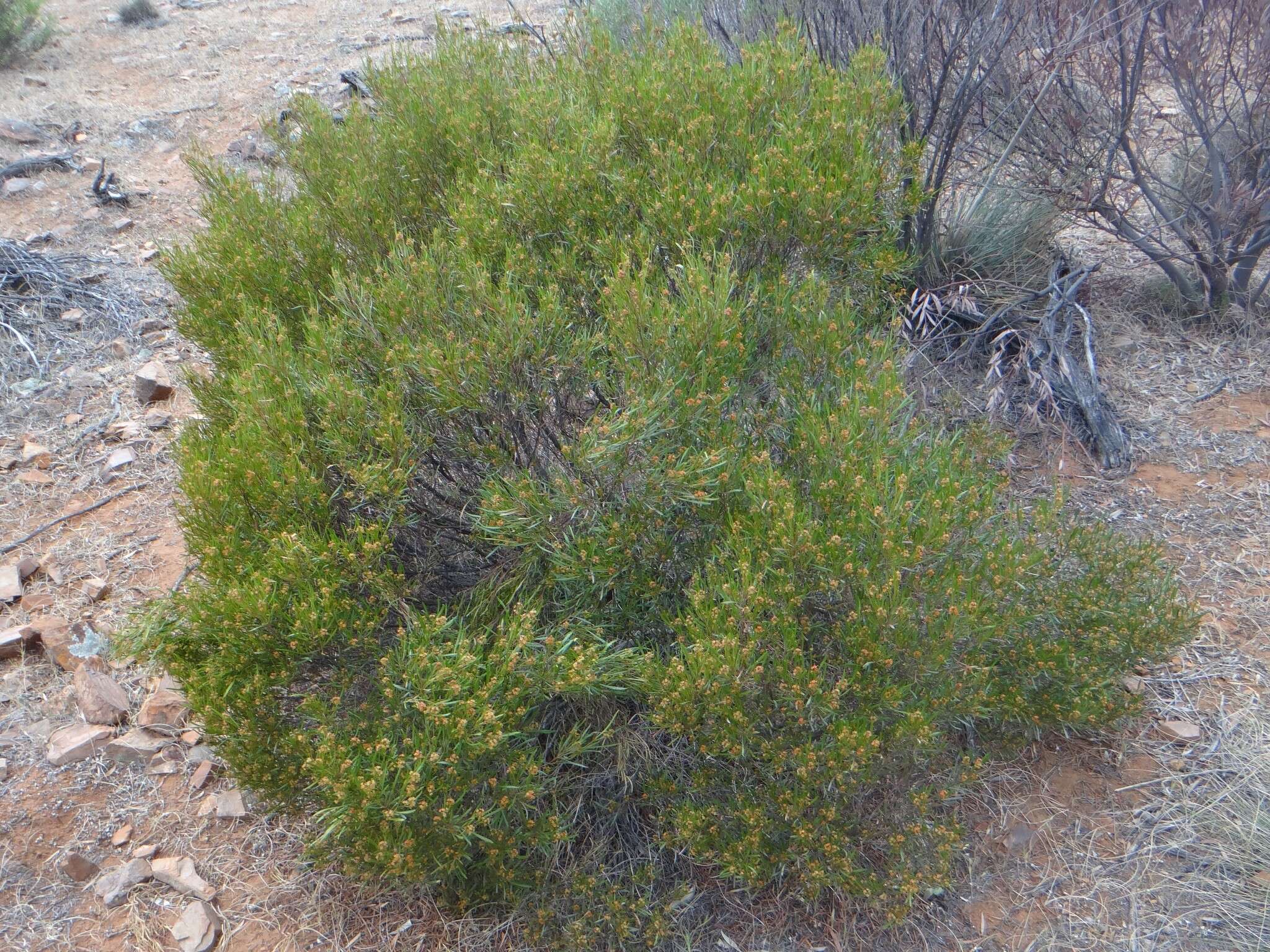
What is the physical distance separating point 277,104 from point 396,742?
7.93m

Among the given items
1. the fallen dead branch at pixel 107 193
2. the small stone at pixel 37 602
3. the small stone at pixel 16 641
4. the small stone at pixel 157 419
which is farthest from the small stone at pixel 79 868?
the fallen dead branch at pixel 107 193

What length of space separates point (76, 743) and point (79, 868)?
19.9 inches

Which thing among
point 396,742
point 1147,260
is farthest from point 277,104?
point 396,742

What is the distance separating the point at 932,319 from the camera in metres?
4.54

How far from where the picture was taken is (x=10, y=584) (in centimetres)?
373

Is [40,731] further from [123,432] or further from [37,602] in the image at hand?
[123,432]

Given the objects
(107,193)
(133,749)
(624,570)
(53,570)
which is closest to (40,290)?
(107,193)

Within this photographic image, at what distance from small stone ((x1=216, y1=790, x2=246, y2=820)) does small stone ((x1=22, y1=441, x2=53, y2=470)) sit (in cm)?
244

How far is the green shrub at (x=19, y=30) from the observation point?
32.3ft

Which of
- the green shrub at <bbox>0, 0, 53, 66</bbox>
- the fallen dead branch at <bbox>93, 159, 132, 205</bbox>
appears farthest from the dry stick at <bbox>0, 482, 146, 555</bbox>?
the green shrub at <bbox>0, 0, 53, 66</bbox>

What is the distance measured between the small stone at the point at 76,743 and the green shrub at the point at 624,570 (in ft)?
2.96

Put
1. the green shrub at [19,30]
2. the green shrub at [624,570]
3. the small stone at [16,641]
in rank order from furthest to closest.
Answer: the green shrub at [19,30] → the small stone at [16,641] → the green shrub at [624,570]

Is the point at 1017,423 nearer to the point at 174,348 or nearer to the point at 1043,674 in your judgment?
the point at 1043,674

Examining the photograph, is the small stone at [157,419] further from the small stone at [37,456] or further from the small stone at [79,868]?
the small stone at [79,868]
